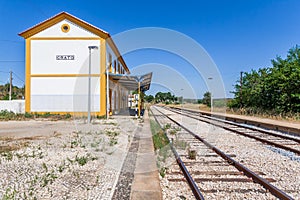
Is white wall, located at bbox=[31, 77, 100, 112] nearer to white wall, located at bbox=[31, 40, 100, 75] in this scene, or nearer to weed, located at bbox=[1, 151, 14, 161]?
white wall, located at bbox=[31, 40, 100, 75]

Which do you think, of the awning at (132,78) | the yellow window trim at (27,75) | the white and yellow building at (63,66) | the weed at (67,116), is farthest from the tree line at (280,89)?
the yellow window trim at (27,75)

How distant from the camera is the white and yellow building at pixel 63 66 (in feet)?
56.7

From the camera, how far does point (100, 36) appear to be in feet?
58.1

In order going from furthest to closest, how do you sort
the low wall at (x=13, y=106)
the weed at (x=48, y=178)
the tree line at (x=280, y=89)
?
1. the low wall at (x=13, y=106)
2. the tree line at (x=280, y=89)
3. the weed at (x=48, y=178)

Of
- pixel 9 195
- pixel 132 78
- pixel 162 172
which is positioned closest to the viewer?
pixel 9 195

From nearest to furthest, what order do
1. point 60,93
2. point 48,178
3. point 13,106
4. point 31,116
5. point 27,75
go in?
point 48,178
point 31,116
point 60,93
point 27,75
point 13,106

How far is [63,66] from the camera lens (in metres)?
17.5

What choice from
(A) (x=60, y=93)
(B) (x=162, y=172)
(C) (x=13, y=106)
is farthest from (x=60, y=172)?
(C) (x=13, y=106)

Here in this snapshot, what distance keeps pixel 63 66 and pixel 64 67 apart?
12cm

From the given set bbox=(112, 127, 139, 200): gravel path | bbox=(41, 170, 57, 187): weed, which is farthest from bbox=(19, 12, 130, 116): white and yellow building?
bbox=(41, 170, 57, 187): weed

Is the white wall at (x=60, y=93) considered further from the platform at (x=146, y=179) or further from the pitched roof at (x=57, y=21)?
the platform at (x=146, y=179)

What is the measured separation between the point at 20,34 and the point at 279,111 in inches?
866

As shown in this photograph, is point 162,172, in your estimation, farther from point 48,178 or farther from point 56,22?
point 56,22

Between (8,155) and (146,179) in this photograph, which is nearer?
(146,179)
